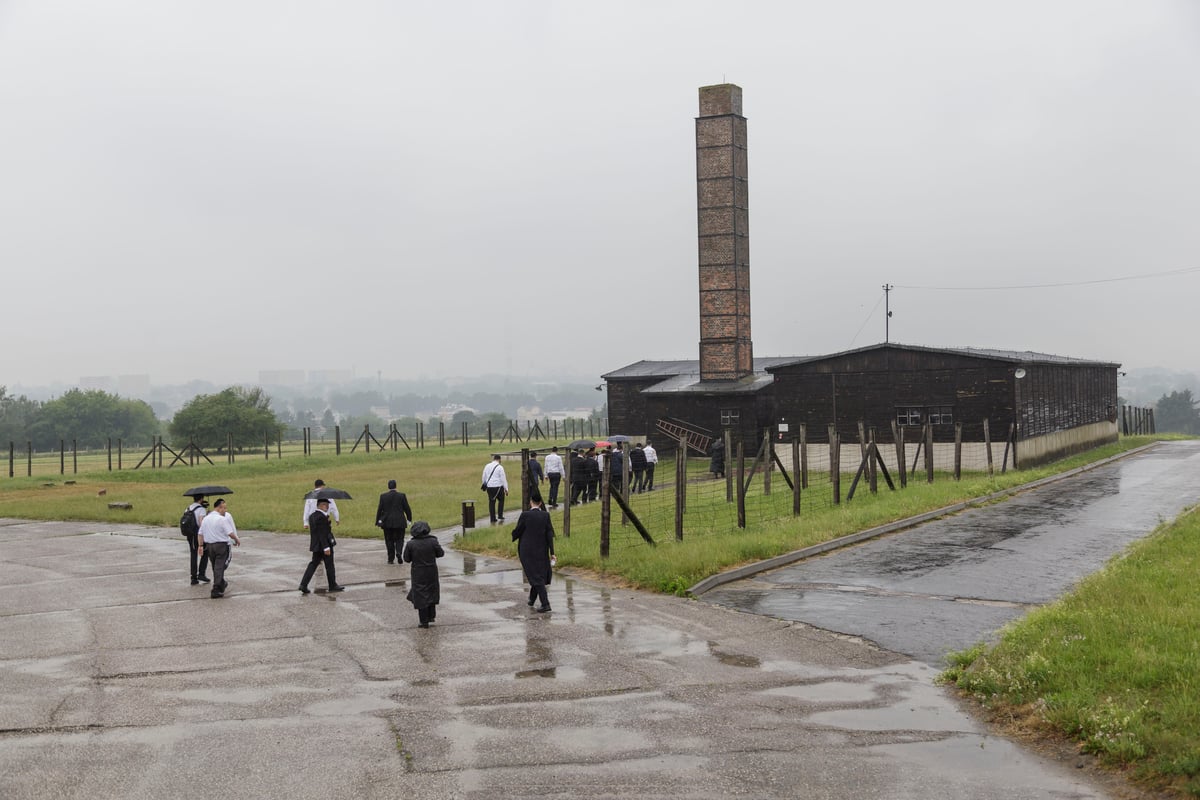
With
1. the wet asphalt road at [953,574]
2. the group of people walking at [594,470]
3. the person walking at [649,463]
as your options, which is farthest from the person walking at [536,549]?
the person walking at [649,463]

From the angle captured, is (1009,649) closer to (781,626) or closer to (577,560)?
(781,626)

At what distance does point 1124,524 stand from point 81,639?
19568 millimetres

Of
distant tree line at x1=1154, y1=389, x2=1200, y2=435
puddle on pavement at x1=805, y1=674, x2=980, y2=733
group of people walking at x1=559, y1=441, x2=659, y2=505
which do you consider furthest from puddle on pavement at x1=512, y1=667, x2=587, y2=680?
distant tree line at x1=1154, y1=389, x2=1200, y2=435

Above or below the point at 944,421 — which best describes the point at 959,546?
below

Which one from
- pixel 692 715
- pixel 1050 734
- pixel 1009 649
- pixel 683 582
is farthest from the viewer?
pixel 683 582

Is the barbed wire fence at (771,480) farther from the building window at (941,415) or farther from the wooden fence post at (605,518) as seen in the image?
the building window at (941,415)

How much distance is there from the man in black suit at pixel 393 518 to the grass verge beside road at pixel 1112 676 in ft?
36.7

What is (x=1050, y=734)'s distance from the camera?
8.95 meters

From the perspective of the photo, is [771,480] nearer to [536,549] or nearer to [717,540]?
[717,540]

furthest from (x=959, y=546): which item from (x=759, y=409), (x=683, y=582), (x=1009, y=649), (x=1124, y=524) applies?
(x=759, y=409)

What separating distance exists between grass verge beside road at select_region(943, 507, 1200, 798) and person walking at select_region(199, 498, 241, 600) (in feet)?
36.8

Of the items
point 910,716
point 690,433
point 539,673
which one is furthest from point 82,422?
point 910,716

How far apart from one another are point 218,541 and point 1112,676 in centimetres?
1307

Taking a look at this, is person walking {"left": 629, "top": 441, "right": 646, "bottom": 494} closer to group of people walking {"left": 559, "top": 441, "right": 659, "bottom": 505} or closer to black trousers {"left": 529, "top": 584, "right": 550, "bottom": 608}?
group of people walking {"left": 559, "top": 441, "right": 659, "bottom": 505}
